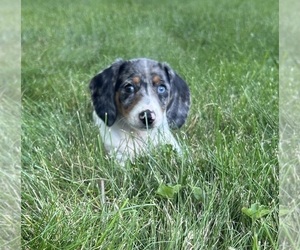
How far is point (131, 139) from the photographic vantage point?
193 centimetres

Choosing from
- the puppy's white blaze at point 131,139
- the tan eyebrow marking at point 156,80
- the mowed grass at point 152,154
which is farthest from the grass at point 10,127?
the tan eyebrow marking at point 156,80

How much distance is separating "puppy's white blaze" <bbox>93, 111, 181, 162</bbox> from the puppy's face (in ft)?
0.06

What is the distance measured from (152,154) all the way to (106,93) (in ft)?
0.90

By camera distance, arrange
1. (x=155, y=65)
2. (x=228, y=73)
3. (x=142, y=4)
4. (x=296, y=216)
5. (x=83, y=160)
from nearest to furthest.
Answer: (x=296, y=216) < (x=83, y=160) < (x=155, y=65) < (x=228, y=73) < (x=142, y=4)

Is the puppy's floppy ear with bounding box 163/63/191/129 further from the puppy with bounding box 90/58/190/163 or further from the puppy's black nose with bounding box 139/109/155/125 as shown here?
the puppy's black nose with bounding box 139/109/155/125

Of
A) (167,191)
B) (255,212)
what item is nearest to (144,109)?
(167,191)

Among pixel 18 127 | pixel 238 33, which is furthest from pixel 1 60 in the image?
pixel 238 33

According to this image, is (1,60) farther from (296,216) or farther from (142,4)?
(142,4)

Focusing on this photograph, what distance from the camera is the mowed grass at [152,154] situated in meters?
1.67

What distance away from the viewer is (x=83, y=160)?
1.87 m

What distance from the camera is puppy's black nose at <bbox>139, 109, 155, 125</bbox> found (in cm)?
189

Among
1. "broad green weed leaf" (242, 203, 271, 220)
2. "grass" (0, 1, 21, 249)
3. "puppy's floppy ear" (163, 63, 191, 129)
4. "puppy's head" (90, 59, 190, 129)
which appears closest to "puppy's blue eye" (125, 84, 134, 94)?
"puppy's head" (90, 59, 190, 129)

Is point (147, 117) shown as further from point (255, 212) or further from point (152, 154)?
point (255, 212)

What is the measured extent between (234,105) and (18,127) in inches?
26.4
